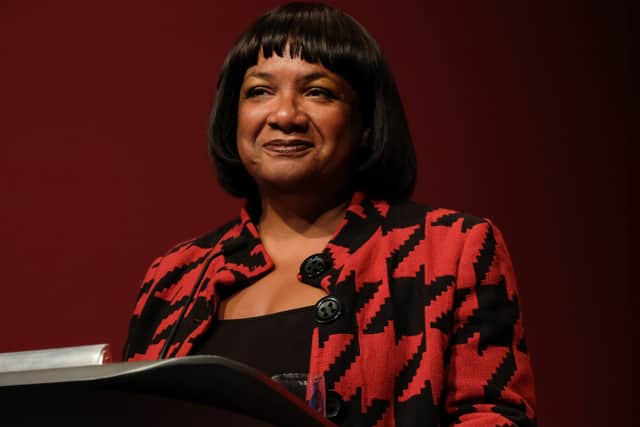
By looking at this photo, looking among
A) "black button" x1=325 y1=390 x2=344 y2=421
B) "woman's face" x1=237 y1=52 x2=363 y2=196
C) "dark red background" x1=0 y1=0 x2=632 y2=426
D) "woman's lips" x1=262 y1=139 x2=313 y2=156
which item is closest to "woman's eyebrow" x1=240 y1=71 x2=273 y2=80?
"woman's face" x1=237 y1=52 x2=363 y2=196

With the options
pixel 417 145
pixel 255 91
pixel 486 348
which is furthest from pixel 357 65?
pixel 417 145

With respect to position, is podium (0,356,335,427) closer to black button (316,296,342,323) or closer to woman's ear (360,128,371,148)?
black button (316,296,342,323)

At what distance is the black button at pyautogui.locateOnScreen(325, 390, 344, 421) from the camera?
1.33 m

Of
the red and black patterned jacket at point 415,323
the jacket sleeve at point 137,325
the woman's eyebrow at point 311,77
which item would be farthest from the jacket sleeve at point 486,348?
the jacket sleeve at point 137,325

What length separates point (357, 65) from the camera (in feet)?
5.53

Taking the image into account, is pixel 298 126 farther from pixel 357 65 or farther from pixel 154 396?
pixel 154 396

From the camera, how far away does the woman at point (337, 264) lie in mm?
1364

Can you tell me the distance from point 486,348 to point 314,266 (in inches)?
12.5

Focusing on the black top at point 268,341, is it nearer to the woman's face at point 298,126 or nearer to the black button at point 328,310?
the black button at point 328,310

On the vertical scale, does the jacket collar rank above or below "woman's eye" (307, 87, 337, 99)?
below

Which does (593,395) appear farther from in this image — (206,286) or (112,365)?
(112,365)

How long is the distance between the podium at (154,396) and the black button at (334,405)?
0.59 meters

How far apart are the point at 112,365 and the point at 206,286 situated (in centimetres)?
100

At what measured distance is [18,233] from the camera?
238cm
